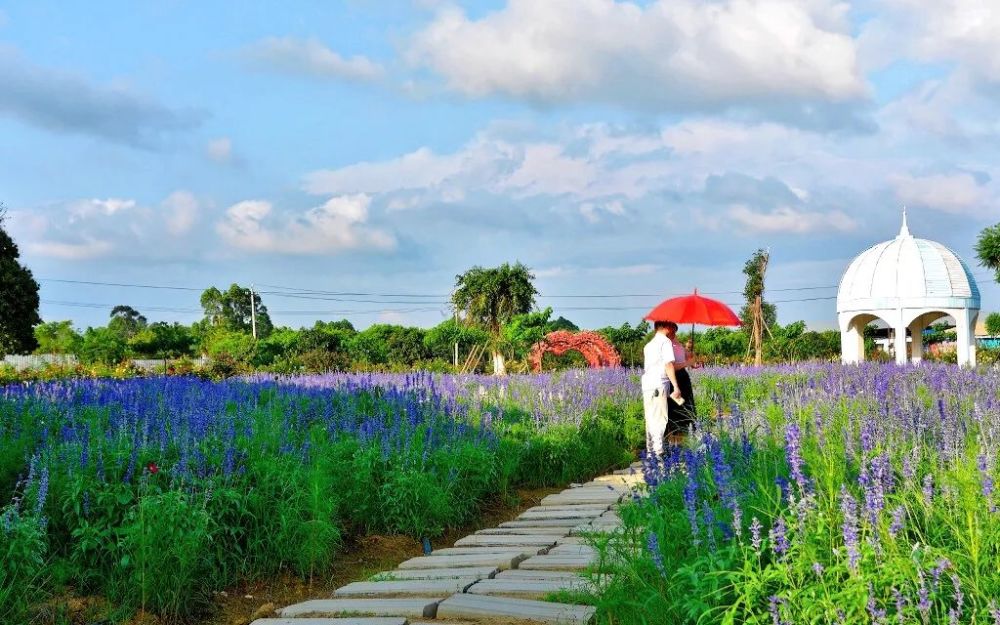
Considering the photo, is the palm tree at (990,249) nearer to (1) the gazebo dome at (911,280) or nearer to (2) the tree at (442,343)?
(1) the gazebo dome at (911,280)

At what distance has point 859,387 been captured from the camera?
9125 mm

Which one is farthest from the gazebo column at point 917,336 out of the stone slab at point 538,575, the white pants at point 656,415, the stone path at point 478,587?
the stone slab at point 538,575

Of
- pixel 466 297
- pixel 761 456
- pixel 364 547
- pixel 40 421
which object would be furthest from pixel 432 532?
pixel 466 297

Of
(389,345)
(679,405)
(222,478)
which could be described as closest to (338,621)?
(222,478)

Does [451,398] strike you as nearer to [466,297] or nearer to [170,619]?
[170,619]

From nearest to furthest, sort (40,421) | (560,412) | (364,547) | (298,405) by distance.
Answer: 1. (364,547)
2. (40,421)
3. (298,405)
4. (560,412)

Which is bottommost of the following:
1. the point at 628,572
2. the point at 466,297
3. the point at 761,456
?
the point at 628,572

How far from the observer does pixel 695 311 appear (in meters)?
11.6

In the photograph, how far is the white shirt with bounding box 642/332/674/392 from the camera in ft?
28.5

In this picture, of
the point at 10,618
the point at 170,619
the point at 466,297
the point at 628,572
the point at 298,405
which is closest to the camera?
the point at 628,572

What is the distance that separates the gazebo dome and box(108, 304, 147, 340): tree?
56.9 m

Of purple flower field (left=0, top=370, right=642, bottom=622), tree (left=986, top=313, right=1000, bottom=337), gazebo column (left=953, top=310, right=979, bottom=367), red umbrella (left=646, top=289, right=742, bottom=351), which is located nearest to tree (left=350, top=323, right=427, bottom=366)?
gazebo column (left=953, top=310, right=979, bottom=367)

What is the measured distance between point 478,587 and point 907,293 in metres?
24.1

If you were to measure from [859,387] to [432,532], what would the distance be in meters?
5.00
